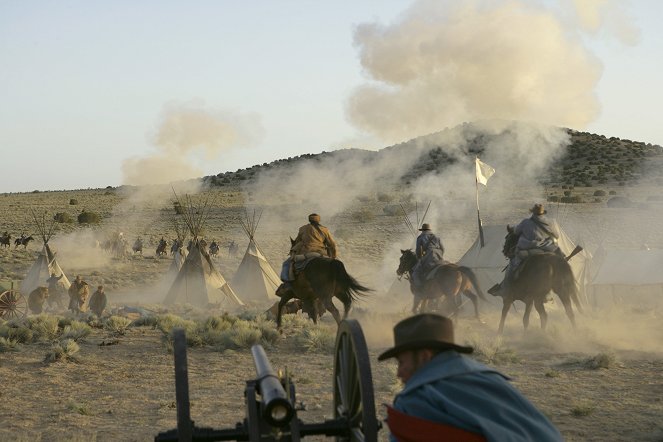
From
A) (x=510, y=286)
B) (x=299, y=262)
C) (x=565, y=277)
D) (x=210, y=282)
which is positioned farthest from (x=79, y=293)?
(x=565, y=277)

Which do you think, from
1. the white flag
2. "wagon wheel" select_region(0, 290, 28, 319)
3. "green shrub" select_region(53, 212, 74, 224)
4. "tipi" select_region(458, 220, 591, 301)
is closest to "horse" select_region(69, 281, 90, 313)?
"wagon wheel" select_region(0, 290, 28, 319)

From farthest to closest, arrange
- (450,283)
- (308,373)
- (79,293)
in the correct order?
(79,293)
(450,283)
(308,373)

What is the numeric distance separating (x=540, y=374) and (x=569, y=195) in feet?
170

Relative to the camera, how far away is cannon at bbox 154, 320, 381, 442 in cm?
414

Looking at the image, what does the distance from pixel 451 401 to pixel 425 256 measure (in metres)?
14.4

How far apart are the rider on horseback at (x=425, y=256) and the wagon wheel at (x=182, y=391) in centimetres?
1311

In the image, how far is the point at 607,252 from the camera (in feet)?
77.3

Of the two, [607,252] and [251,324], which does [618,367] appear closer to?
[251,324]

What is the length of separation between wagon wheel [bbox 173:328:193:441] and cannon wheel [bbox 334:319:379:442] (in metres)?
0.89

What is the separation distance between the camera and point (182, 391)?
14.6 feet

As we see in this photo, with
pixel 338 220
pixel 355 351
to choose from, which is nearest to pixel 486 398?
pixel 355 351

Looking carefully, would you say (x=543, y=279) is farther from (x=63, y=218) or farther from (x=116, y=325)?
(x=63, y=218)

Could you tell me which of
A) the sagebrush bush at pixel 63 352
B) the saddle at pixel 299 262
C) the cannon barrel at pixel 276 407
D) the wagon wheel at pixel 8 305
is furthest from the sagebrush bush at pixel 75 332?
the cannon barrel at pixel 276 407

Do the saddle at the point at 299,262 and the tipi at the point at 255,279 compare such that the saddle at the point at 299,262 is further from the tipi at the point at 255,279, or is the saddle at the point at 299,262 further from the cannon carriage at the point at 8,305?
the tipi at the point at 255,279
